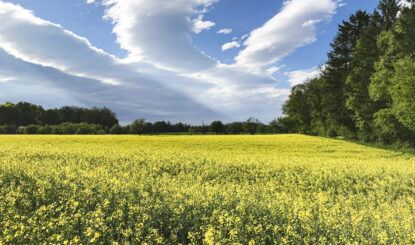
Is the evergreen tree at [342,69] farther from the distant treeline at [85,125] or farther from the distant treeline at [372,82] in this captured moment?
the distant treeline at [85,125]

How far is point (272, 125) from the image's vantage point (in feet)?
256

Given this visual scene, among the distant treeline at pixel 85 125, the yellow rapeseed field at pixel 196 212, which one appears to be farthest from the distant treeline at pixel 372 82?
the distant treeline at pixel 85 125

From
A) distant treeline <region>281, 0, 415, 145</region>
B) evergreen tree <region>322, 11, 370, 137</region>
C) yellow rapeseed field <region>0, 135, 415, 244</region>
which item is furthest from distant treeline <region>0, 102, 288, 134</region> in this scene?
yellow rapeseed field <region>0, 135, 415, 244</region>

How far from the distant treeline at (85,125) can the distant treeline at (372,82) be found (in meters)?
23.2

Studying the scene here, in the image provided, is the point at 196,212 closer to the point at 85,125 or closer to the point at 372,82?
the point at 372,82

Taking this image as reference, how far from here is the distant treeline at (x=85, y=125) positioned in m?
53.9

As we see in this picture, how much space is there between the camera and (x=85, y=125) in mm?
57906

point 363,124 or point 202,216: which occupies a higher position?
point 363,124

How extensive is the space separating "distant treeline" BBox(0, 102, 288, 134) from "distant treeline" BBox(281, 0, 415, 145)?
23225 millimetres

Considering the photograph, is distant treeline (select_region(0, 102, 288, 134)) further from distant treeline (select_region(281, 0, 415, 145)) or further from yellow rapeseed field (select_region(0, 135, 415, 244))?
yellow rapeseed field (select_region(0, 135, 415, 244))

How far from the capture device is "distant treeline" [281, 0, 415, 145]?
82.1ft

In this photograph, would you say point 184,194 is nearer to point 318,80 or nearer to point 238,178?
point 238,178

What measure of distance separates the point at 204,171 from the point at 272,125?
231 ft

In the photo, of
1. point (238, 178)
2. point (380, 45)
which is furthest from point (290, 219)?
point (380, 45)
